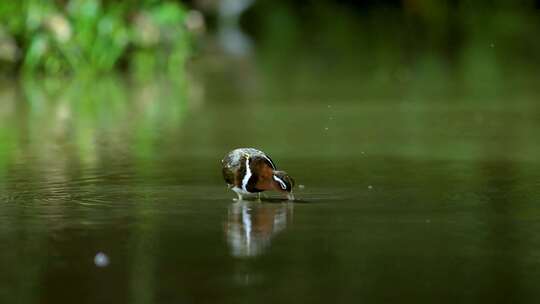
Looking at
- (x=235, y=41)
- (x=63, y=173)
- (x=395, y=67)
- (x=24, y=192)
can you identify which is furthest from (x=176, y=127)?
(x=235, y=41)

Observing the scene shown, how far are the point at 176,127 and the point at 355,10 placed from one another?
20.5m

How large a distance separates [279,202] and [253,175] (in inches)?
10.9

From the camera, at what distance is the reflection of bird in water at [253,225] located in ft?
19.4

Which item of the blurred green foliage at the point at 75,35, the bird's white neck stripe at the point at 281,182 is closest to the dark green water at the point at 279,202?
the bird's white neck stripe at the point at 281,182

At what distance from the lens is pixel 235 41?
2473cm

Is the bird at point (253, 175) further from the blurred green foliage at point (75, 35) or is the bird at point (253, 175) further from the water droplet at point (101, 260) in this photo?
the blurred green foliage at point (75, 35)

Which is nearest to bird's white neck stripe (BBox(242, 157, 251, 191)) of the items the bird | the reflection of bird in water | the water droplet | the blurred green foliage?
the bird

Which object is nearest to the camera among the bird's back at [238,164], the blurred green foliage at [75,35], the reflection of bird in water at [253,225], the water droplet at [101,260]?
the water droplet at [101,260]

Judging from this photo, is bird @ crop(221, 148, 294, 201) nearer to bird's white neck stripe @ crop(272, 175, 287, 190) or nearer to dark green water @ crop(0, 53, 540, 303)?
bird's white neck stripe @ crop(272, 175, 287, 190)

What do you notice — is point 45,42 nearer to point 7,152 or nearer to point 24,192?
point 7,152

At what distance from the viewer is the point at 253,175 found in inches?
279

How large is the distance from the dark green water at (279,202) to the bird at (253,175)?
0.34ft

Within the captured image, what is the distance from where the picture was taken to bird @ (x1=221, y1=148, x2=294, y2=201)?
23.0 feet

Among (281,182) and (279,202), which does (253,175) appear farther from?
(279,202)
